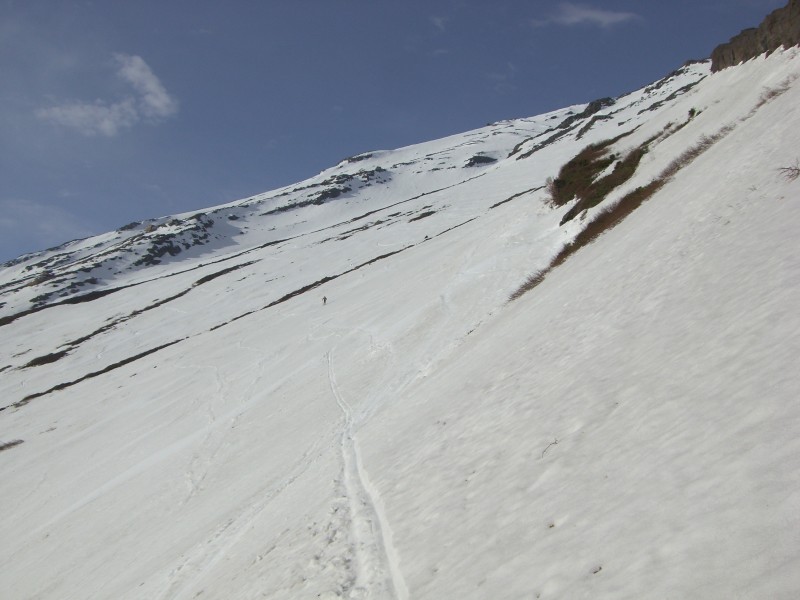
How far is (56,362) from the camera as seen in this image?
60.2 metres

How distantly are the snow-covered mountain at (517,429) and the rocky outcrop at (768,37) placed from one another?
111 cm

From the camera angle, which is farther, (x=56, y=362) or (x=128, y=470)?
(x=56, y=362)

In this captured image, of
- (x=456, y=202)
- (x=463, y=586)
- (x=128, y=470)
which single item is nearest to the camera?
(x=463, y=586)

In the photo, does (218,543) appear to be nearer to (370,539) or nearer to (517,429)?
(370,539)

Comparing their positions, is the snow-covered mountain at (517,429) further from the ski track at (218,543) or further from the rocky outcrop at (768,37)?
the rocky outcrop at (768,37)

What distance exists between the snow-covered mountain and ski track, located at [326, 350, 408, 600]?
4 centimetres

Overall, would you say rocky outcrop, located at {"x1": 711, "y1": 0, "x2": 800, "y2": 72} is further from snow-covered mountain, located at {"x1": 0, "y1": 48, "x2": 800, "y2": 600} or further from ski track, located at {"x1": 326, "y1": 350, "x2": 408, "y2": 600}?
ski track, located at {"x1": 326, "y1": 350, "x2": 408, "y2": 600}

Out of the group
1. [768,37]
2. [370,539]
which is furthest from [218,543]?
[768,37]

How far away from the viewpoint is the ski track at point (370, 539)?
6.06 m

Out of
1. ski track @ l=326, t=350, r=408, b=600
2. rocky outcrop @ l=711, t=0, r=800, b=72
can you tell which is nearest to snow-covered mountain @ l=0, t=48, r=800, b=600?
ski track @ l=326, t=350, r=408, b=600

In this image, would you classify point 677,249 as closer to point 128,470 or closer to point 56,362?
point 128,470

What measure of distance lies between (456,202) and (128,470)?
253 ft

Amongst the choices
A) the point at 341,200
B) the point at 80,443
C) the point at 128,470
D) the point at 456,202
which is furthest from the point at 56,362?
the point at 341,200

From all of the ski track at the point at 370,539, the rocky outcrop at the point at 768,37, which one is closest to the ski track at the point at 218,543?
the ski track at the point at 370,539
